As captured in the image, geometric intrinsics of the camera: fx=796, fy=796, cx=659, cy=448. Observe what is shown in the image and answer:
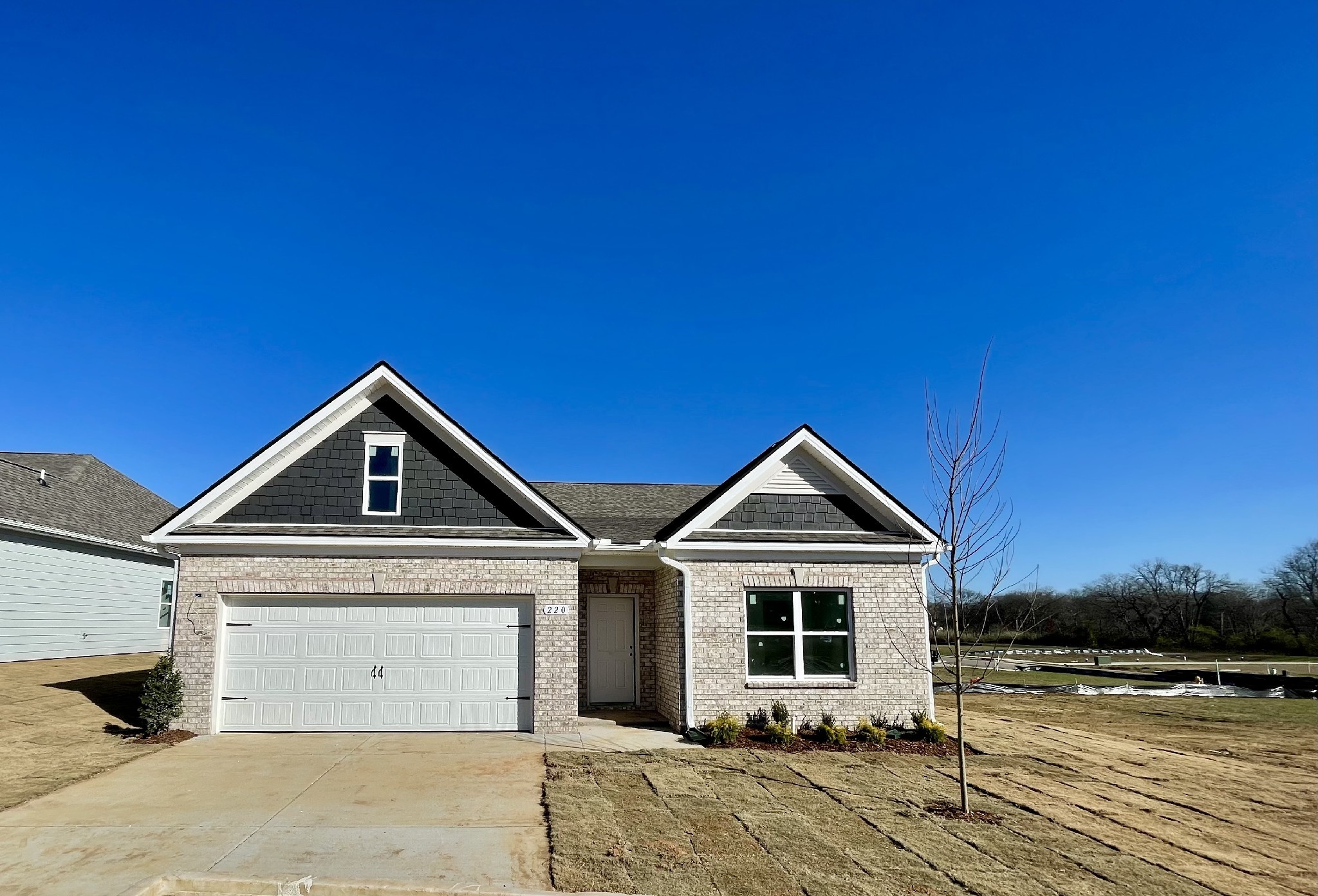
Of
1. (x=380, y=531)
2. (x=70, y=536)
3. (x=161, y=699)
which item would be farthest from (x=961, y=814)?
(x=70, y=536)

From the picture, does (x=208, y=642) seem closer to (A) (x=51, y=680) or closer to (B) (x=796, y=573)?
(A) (x=51, y=680)

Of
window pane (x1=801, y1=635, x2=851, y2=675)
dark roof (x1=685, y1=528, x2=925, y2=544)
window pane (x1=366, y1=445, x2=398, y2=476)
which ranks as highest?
window pane (x1=366, y1=445, x2=398, y2=476)

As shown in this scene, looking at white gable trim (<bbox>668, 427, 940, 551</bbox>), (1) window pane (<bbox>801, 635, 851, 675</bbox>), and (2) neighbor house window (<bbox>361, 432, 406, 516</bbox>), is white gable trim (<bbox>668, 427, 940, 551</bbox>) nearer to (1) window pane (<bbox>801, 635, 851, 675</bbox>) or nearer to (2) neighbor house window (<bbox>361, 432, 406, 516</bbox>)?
(1) window pane (<bbox>801, 635, 851, 675</bbox>)

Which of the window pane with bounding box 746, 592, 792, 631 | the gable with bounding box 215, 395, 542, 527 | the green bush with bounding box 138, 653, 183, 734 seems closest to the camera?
the green bush with bounding box 138, 653, 183, 734

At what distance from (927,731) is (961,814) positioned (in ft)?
15.4

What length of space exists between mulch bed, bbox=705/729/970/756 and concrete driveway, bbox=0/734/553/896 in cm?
337

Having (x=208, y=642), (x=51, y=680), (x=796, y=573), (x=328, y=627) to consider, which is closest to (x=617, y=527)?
(x=796, y=573)

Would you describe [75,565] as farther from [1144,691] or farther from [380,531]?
[1144,691]

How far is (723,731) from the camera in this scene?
13.0 meters

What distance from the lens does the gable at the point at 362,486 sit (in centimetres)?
1402

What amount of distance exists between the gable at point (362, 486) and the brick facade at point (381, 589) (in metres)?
0.76

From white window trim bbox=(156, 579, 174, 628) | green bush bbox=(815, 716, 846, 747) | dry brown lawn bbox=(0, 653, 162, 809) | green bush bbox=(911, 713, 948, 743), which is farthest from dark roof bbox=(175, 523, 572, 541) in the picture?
white window trim bbox=(156, 579, 174, 628)

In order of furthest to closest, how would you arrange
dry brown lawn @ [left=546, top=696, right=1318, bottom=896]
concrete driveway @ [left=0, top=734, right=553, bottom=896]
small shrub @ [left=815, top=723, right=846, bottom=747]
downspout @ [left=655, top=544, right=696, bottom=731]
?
downspout @ [left=655, top=544, right=696, bottom=731]
small shrub @ [left=815, top=723, right=846, bottom=747]
dry brown lawn @ [left=546, top=696, right=1318, bottom=896]
concrete driveway @ [left=0, top=734, right=553, bottom=896]

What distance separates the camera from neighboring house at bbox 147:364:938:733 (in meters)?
13.5
